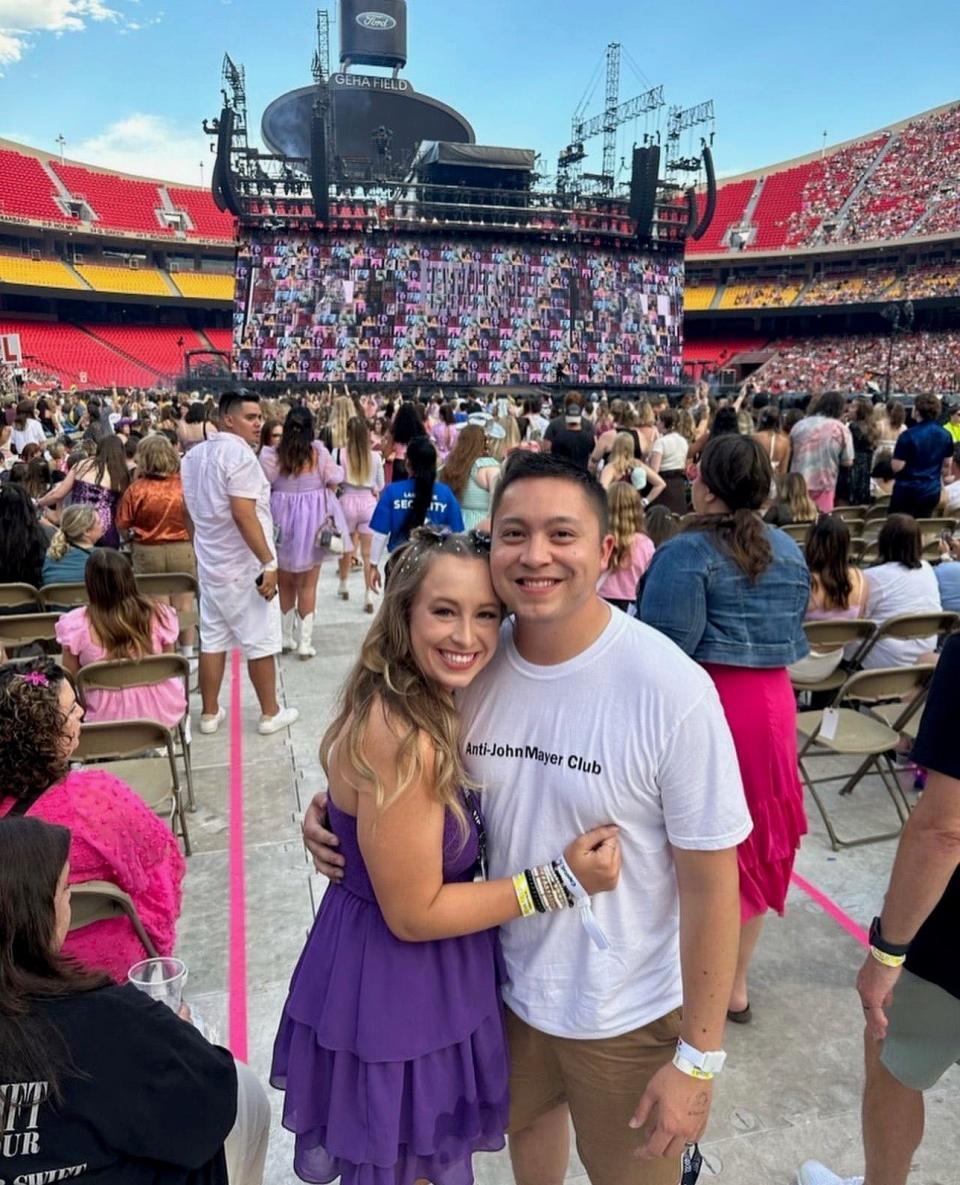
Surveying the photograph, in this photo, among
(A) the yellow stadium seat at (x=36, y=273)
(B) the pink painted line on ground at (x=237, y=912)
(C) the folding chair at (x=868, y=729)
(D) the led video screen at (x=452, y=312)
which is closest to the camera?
(B) the pink painted line on ground at (x=237, y=912)

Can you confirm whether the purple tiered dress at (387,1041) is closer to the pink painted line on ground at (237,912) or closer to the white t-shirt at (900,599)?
the pink painted line on ground at (237,912)

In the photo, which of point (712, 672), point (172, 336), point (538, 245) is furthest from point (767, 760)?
point (172, 336)

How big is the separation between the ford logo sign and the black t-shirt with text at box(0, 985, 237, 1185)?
54.1 m

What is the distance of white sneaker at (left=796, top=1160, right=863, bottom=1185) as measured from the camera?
6.43 ft

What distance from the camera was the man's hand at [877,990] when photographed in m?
1.63

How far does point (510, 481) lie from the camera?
4.56ft

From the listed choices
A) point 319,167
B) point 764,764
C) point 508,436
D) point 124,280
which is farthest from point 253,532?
point 124,280

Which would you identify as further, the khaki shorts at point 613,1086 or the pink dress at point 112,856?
the pink dress at point 112,856

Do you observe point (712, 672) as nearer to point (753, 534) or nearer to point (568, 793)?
point (753, 534)

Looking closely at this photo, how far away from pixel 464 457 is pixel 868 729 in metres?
3.01

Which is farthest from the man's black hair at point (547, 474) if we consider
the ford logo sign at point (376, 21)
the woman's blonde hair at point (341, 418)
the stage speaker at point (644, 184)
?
the ford logo sign at point (376, 21)

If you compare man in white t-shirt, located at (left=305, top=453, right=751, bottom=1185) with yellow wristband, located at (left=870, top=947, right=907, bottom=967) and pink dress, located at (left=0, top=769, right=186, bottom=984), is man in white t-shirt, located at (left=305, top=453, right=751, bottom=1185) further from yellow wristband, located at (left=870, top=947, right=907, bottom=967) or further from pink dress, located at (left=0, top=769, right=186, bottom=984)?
pink dress, located at (left=0, top=769, right=186, bottom=984)

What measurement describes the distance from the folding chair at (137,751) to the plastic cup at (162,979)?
1.20 metres

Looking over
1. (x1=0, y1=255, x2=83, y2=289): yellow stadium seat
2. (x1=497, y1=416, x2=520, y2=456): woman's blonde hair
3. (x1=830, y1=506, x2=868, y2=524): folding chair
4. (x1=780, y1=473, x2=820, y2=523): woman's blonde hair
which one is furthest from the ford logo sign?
(x1=780, y1=473, x2=820, y2=523): woman's blonde hair
